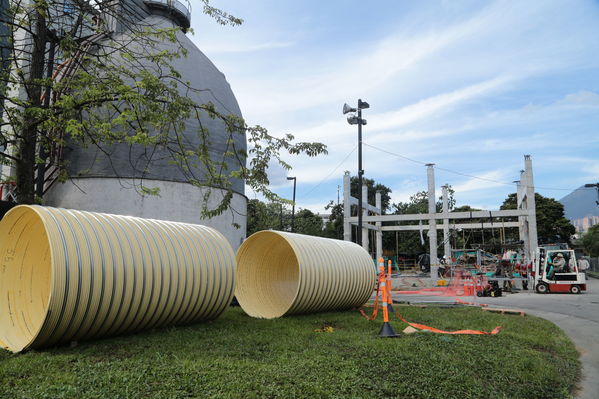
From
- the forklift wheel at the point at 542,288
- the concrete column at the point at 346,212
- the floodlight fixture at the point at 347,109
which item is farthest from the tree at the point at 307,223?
the floodlight fixture at the point at 347,109

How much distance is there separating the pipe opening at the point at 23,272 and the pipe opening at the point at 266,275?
5457 mm

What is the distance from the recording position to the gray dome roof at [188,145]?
74.6ft

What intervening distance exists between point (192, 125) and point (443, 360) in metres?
20.2

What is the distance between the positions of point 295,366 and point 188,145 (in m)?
17.4

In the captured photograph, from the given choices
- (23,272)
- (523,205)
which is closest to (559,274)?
(523,205)

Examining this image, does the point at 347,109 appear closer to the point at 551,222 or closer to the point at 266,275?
the point at 266,275

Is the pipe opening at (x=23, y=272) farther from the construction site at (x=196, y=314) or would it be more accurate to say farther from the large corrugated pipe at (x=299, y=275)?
the large corrugated pipe at (x=299, y=275)

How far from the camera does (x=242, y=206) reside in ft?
91.7

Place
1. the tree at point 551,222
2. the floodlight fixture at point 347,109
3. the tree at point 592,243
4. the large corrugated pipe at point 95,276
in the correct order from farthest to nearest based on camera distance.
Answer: the tree at point 592,243, the tree at point 551,222, the floodlight fixture at point 347,109, the large corrugated pipe at point 95,276

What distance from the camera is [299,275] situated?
1124 cm

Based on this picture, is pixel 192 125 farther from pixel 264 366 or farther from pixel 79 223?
pixel 264 366

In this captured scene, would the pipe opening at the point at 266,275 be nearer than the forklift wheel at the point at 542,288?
Yes

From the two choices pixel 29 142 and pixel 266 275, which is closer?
pixel 29 142

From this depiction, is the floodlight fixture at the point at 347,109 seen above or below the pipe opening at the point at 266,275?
above
